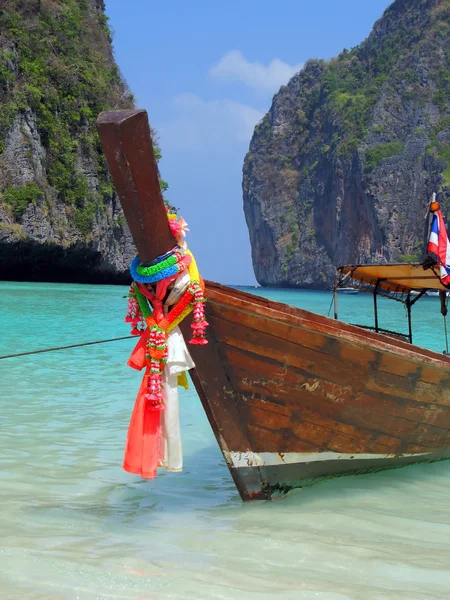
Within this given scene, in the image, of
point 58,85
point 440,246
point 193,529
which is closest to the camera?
point 193,529

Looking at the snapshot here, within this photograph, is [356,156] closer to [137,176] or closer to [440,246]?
[440,246]

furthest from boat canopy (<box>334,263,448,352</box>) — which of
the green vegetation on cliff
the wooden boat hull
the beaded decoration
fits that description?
the green vegetation on cliff

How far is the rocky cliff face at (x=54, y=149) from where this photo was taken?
27.7 m

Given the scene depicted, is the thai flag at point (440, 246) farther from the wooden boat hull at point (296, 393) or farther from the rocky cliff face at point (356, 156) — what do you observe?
the rocky cliff face at point (356, 156)

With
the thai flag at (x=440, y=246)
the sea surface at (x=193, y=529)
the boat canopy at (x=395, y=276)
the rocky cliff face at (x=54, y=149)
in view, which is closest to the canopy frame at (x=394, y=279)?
the boat canopy at (x=395, y=276)

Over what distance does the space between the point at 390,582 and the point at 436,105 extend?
225 feet

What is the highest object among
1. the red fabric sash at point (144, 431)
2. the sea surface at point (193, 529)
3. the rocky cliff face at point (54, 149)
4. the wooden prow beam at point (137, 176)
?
the rocky cliff face at point (54, 149)

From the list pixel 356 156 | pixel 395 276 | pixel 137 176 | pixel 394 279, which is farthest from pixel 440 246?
pixel 356 156

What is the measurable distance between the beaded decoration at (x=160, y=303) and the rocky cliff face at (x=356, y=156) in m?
56.9

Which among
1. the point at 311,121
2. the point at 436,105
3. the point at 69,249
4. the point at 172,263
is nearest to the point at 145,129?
the point at 172,263

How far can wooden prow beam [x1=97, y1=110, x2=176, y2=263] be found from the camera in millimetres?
2693

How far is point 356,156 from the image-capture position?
6675cm

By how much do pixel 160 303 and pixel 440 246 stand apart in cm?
325

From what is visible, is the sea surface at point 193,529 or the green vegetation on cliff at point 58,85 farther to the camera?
the green vegetation on cliff at point 58,85
